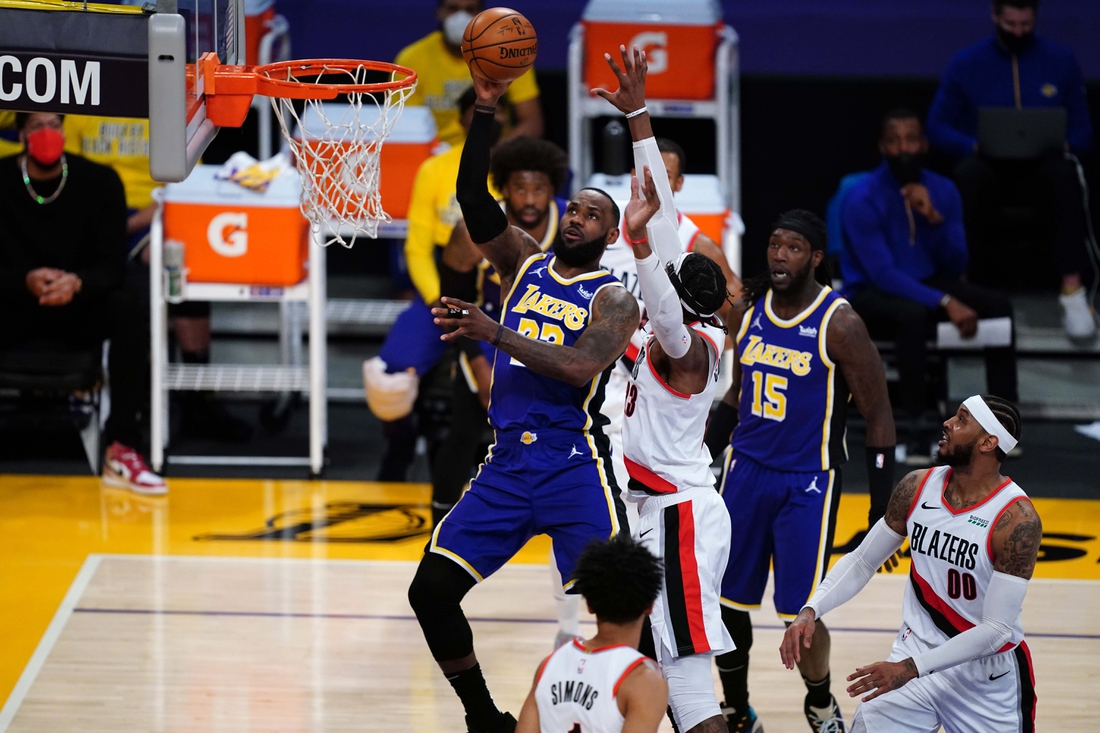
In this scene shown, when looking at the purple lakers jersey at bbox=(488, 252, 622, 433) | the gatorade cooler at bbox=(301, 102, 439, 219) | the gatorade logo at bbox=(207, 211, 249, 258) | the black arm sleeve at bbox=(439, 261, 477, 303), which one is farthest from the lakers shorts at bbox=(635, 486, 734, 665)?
the gatorade cooler at bbox=(301, 102, 439, 219)

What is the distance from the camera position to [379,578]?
6824 mm

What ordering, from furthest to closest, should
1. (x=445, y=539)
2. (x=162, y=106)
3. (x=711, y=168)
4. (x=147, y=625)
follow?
(x=711, y=168)
(x=147, y=625)
(x=445, y=539)
(x=162, y=106)

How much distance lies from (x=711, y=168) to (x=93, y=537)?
520 centimetres

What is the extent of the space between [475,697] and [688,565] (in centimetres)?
85

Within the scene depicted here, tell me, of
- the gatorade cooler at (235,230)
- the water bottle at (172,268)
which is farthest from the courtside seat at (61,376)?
the gatorade cooler at (235,230)

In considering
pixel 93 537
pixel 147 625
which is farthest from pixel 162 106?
pixel 93 537

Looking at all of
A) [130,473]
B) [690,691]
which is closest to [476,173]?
[690,691]

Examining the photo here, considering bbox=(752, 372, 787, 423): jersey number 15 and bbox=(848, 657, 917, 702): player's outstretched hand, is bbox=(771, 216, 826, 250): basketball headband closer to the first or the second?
bbox=(752, 372, 787, 423): jersey number 15

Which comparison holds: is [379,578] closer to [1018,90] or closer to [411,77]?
[411,77]

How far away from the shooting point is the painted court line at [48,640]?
17.9 ft

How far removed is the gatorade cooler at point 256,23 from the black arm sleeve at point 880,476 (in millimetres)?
5682

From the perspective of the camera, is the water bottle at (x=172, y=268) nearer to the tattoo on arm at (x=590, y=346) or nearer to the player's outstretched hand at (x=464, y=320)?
the tattoo on arm at (x=590, y=346)

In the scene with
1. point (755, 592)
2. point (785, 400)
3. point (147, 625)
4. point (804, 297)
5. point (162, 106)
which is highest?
point (162, 106)

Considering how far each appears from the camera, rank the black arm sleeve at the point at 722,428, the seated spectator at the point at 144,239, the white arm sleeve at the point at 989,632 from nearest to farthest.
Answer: the white arm sleeve at the point at 989,632 → the black arm sleeve at the point at 722,428 → the seated spectator at the point at 144,239
